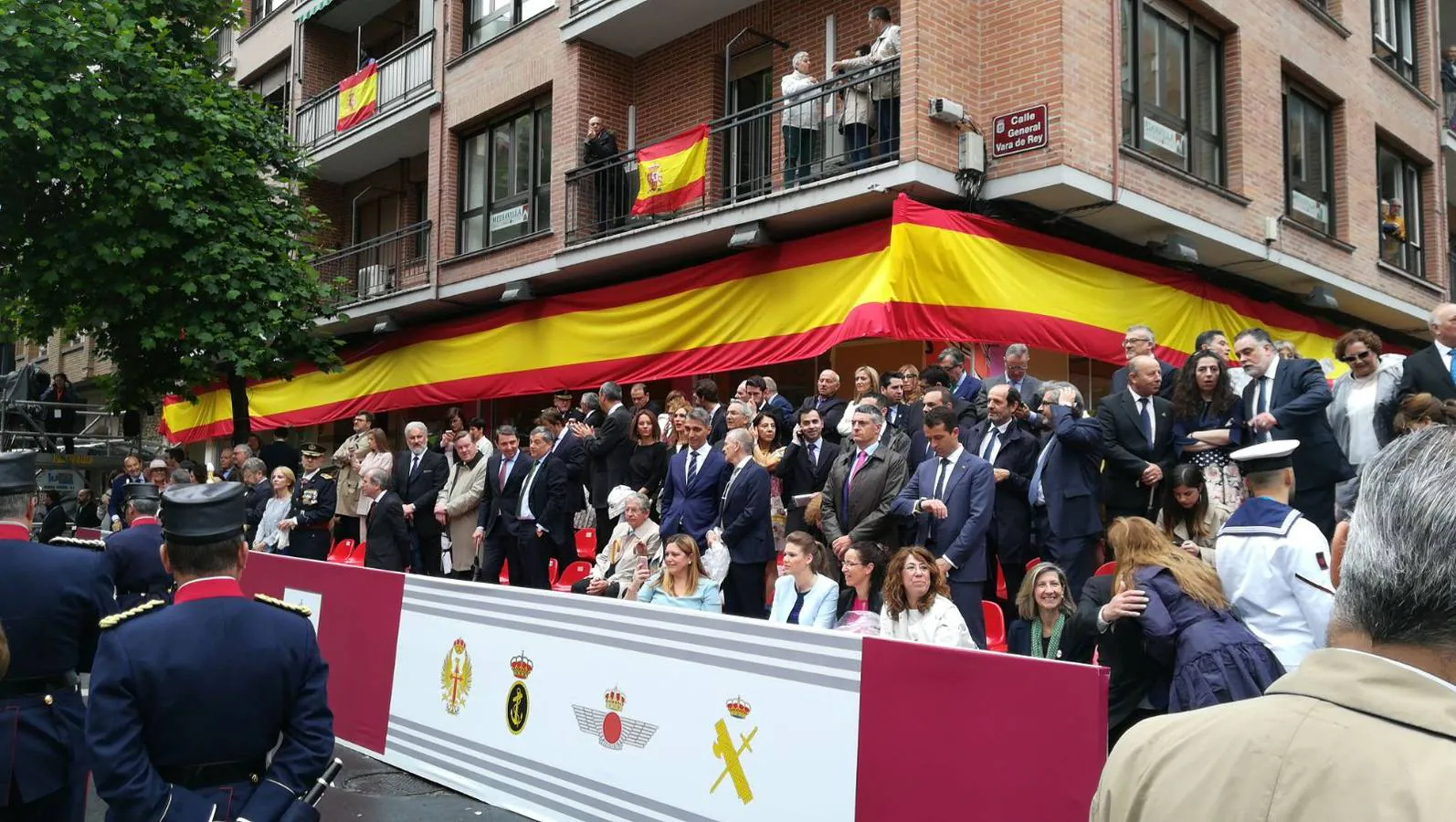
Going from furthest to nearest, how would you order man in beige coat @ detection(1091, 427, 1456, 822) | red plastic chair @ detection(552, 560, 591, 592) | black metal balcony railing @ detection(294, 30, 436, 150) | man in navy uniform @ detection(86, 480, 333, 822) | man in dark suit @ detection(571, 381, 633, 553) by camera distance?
1. black metal balcony railing @ detection(294, 30, 436, 150)
2. man in dark suit @ detection(571, 381, 633, 553)
3. red plastic chair @ detection(552, 560, 591, 592)
4. man in navy uniform @ detection(86, 480, 333, 822)
5. man in beige coat @ detection(1091, 427, 1456, 822)

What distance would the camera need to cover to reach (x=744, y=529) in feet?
28.5

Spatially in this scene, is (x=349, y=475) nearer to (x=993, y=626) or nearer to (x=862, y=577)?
(x=862, y=577)

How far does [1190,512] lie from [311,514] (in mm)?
9299

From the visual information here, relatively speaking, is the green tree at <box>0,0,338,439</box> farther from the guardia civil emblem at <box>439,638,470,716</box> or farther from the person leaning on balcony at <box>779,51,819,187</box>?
the guardia civil emblem at <box>439,638,470,716</box>

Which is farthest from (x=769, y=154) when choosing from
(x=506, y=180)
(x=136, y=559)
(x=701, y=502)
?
(x=136, y=559)

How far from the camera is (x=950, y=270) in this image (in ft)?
36.8

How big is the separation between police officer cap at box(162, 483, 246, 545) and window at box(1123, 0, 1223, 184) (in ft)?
Answer: 38.8

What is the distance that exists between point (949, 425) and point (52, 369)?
37137 millimetres

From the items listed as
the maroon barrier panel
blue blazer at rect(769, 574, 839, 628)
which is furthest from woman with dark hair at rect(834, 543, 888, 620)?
the maroon barrier panel

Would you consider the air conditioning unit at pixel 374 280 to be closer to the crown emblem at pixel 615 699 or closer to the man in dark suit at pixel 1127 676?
the crown emblem at pixel 615 699

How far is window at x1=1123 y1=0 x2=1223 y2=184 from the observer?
13.3 m

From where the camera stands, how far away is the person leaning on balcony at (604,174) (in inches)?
613

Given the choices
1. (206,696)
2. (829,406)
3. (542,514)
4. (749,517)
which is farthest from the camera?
(542,514)

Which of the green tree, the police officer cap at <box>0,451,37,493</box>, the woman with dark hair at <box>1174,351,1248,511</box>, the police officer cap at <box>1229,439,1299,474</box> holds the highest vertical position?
the green tree
